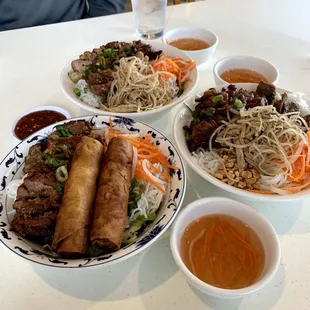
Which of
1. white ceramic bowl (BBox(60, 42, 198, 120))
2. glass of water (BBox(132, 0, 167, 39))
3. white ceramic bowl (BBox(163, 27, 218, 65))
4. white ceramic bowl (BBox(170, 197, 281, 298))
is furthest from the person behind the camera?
glass of water (BBox(132, 0, 167, 39))

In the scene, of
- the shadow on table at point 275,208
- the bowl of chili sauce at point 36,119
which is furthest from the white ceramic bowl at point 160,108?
the shadow on table at point 275,208

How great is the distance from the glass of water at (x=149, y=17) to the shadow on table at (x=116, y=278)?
1897 mm

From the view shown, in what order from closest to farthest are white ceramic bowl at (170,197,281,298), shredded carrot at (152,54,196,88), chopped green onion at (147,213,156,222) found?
white ceramic bowl at (170,197,281,298) < chopped green onion at (147,213,156,222) < shredded carrot at (152,54,196,88)

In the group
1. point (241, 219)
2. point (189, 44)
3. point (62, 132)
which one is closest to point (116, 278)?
point (241, 219)

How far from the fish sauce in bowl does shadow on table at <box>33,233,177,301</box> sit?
6.1 inches

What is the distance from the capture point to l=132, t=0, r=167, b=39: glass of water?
2.60 m

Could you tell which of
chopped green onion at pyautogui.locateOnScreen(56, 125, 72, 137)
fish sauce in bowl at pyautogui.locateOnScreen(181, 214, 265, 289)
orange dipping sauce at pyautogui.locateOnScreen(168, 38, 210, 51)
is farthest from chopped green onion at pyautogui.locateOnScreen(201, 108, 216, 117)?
orange dipping sauce at pyautogui.locateOnScreen(168, 38, 210, 51)

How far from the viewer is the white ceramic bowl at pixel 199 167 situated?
1.35 meters

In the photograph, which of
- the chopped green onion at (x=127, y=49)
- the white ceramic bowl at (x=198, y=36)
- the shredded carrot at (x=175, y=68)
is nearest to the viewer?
the shredded carrot at (x=175, y=68)

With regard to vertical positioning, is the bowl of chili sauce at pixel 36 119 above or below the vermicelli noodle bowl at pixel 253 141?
below

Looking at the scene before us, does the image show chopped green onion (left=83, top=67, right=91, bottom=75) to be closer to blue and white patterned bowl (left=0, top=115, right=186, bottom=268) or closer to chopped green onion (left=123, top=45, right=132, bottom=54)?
chopped green onion (left=123, top=45, right=132, bottom=54)

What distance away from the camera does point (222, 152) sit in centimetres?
161

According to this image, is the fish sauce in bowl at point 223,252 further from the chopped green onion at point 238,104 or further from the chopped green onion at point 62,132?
the chopped green onion at point 62,132

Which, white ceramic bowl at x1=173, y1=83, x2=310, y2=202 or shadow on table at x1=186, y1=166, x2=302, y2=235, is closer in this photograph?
white ceramic bowl at x1=173, y1=83, x2=310, y2=202
